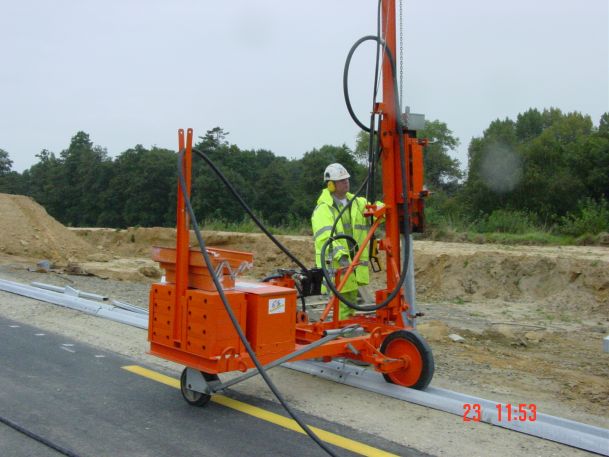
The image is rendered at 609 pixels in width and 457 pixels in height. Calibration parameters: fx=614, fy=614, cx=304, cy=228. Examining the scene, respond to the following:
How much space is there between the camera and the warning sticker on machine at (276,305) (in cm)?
493

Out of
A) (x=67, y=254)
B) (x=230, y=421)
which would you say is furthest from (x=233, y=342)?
(x=67, y=254)

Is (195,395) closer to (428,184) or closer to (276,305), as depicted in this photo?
(276,305)

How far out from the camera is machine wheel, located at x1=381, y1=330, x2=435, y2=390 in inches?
207

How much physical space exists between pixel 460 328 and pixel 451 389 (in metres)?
4.13

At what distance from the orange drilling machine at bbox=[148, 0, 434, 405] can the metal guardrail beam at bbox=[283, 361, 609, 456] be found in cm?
15

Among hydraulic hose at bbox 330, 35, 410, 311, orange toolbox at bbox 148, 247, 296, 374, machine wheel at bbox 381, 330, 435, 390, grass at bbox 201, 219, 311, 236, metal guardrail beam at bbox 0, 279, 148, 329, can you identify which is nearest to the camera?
orange toolbox at bbox 148, 247, 296, 374

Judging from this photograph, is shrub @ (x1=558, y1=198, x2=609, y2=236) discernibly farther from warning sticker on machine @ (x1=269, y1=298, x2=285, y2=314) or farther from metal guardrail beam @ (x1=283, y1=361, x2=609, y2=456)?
warning sticker on machine @ (x1=269, y1=298, x2=285, y2=314)

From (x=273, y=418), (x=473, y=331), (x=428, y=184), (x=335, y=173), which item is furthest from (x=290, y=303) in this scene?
(x=428, y=184)

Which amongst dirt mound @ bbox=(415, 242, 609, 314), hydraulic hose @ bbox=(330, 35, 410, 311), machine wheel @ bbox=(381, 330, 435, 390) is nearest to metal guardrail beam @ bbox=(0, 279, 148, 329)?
hydraulic hose @ bbox=(330, 35, 410, 311)

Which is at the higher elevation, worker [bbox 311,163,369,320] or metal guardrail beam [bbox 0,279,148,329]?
worker [bbox 311,163,369,320]

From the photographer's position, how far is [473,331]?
30.6 feet

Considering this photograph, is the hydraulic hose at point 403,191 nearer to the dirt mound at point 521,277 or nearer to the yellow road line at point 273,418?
the yellow road line at point 273,418
